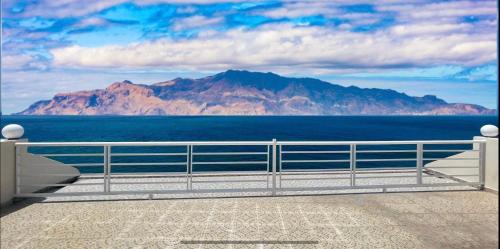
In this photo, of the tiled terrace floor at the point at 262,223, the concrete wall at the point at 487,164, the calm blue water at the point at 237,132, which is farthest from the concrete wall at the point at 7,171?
the calm blue water at the point at 237,132

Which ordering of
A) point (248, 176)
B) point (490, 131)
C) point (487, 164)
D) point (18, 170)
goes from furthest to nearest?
1. point (248, 176)
2. point (487, 164)
3. point (490, 131)
4. point (18, 170)

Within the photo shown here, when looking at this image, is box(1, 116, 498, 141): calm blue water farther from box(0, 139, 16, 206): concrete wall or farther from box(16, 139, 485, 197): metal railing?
box(0, 139, 16, 206): concrete wall

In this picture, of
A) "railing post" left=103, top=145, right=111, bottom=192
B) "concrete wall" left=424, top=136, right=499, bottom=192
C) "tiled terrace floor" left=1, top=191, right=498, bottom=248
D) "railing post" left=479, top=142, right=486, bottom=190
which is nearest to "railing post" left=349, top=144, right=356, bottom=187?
"tiled terrace floor" left=1, top=191, right=498, bottom=248

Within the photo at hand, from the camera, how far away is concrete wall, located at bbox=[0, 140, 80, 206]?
17.7 ft

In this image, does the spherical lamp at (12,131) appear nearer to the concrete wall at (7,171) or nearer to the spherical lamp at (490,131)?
the concrete wall at (7,171)

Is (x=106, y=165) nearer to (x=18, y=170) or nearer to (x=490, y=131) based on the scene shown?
(x=18, y=170)

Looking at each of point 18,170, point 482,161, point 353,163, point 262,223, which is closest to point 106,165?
point 18,170

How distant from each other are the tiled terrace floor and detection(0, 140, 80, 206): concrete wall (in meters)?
0.43

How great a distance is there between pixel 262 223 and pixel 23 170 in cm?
376

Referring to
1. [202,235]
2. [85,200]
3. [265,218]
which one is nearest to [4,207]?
[85,200]

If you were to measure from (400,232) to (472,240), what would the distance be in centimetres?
67

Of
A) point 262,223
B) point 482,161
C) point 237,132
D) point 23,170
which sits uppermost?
point 482,161

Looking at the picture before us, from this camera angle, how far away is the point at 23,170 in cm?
588

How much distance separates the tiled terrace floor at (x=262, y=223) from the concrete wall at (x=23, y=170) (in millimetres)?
428
